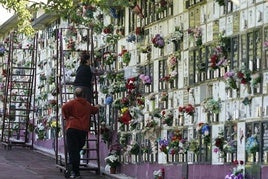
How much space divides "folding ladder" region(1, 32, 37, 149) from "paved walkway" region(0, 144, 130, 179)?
240 centimetres

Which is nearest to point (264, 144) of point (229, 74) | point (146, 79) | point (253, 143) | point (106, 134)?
point (253, 143)

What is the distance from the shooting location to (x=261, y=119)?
11.7 metres

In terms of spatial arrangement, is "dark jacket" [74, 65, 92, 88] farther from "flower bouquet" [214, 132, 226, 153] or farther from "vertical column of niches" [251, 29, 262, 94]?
"vertical column of niches" [251, 29, 262, 94]

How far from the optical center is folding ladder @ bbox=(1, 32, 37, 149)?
2522 centimetres

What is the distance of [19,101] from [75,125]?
11.1 metres

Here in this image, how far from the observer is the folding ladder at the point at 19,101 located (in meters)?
25.2

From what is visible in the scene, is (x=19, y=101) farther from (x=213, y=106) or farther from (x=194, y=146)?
(x=213, y=106)

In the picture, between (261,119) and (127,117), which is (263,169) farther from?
(127,117)

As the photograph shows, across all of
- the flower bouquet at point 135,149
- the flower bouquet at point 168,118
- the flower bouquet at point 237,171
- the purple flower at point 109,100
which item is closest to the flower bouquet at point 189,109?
the flower bouquet at point 168,118

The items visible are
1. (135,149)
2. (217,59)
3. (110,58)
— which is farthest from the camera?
(110,58)

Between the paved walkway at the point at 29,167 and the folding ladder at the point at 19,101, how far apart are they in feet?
7.88

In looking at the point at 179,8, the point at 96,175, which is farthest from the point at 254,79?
the point at 96,175

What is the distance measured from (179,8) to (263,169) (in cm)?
434

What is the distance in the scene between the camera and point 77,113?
15.7 metres
